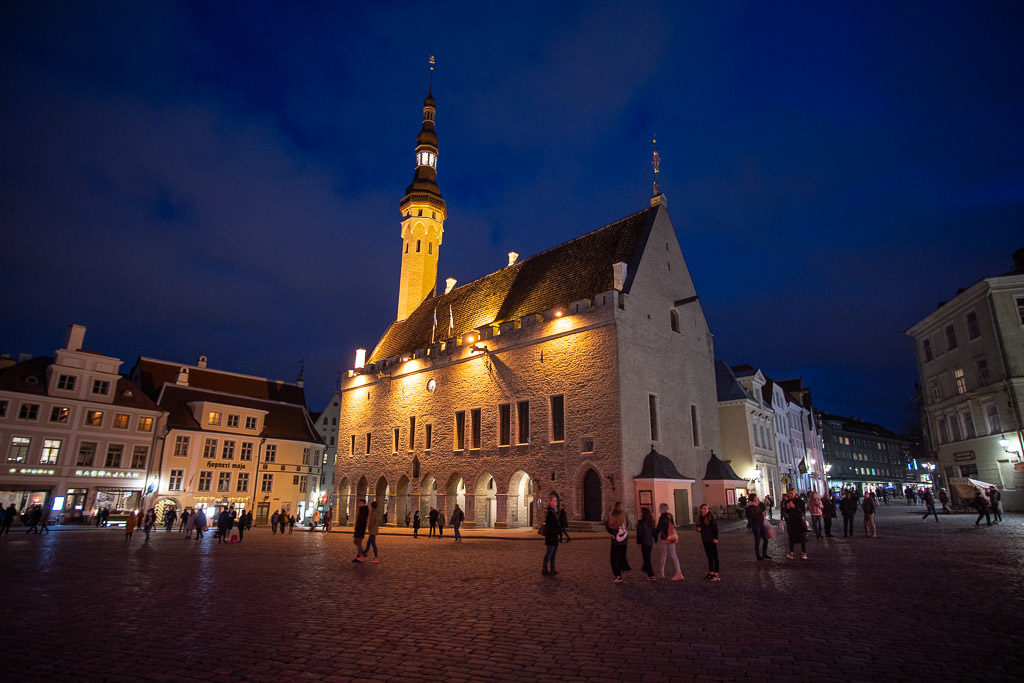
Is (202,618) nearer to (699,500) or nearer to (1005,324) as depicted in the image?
(699,500)

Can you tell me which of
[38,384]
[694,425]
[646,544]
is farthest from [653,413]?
[38,384]

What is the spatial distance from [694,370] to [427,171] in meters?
29.0

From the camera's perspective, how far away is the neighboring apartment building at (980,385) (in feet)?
85.2

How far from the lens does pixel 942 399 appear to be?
104 feet

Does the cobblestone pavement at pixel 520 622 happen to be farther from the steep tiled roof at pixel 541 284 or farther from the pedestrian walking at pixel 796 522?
the steep tiled roof at pixel 541 284

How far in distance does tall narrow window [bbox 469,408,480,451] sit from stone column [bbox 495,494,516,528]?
319 cm

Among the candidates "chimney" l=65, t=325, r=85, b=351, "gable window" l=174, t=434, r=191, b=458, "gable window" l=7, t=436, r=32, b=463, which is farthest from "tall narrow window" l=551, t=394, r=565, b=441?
"chimney" l=65, t=325, r=85, b=351

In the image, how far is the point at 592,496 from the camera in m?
27.1

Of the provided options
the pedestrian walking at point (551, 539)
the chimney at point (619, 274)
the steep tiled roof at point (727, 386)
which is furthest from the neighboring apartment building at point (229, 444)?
the pedestrian walking at point (551, 539)

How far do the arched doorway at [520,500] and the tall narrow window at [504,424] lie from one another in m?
1.93

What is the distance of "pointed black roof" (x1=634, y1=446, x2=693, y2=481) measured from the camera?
25516 mm

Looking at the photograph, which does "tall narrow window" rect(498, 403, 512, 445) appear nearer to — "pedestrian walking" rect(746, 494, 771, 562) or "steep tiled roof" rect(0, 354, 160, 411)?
"pedestrian walking" rect(746, 494, 771, 562)

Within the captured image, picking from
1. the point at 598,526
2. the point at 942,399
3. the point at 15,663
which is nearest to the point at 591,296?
the point at 598,526

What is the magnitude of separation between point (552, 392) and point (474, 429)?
19.9ft
